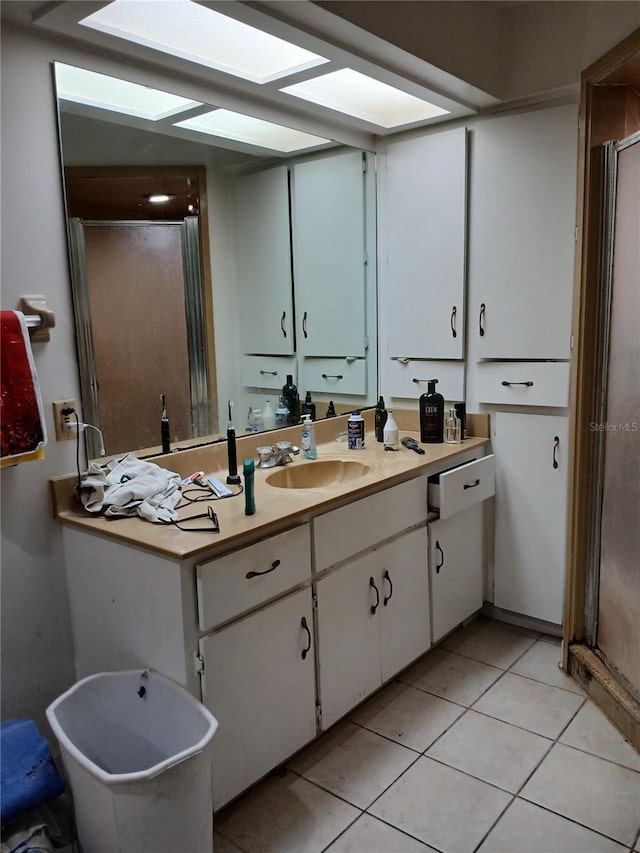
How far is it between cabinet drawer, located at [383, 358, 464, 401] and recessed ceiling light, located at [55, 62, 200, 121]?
1.38 metres

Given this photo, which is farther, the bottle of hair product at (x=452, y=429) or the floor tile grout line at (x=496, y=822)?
the bottle of hair product at (x=452, y=429)

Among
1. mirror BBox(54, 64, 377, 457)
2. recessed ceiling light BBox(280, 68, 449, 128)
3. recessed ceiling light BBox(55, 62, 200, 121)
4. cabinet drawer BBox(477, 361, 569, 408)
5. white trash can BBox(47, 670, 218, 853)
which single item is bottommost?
white trash can BBox(47, 670, 218, 853)

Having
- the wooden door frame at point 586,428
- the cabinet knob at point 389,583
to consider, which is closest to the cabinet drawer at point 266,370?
the cabinet knob at point 389,583

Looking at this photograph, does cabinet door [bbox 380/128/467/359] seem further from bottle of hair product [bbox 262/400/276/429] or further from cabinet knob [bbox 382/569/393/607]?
cabinet knob [bbox 382/569/393/607]

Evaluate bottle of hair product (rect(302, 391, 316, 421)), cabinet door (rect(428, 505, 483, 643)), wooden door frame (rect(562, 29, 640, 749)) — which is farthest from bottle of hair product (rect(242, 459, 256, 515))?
wooden door frame (rect(562, 29, 640, 749))

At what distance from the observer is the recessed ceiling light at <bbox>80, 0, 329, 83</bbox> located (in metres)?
1.68

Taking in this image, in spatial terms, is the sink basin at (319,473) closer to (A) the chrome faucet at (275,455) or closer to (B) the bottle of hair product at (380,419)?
(A) the chrome faucet at (275,455)

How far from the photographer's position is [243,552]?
1684 mm

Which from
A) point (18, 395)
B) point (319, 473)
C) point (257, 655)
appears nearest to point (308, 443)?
point (319, 473)

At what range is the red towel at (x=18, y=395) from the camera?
61.9 inches

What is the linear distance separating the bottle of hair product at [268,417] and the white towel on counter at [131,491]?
0.66 meters

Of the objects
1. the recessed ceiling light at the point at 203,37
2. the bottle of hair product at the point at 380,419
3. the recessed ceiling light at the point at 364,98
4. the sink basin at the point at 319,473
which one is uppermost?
the recessed ceiling light at the point at 364,98

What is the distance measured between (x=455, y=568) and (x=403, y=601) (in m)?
0.37

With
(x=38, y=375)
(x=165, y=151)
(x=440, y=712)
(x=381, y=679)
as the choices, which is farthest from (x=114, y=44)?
(x=440, y=712)
